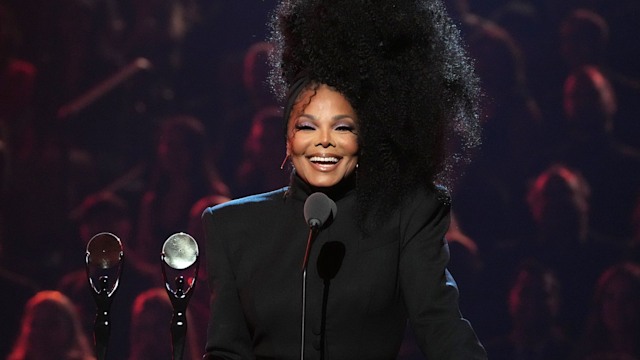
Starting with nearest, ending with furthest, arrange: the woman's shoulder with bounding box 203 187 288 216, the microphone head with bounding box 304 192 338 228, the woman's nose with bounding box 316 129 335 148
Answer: the microphone head with bounding box 304 192 338 228 < the woman's nose with bounding box 316 129 335 148 < the woman's shoulder with bounding box 203 187 288 216

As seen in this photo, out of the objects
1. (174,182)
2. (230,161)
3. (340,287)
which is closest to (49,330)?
(174,182)

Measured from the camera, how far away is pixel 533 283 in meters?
3.44

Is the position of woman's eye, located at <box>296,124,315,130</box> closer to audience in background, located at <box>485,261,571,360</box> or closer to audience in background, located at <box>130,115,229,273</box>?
audience in background, located at <box>130,115,229,273</box>

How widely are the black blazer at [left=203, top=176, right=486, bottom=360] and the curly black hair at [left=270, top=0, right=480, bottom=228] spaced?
73mm

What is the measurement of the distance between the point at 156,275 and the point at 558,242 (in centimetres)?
147

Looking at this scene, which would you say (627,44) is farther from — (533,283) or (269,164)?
(269,164)

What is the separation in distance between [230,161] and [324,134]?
1283mm

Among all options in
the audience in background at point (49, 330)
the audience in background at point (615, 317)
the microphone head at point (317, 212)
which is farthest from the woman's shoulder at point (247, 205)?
the audience in background at point (615, 317)

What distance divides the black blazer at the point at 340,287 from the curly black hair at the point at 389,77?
0.24ft

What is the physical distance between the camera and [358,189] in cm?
227

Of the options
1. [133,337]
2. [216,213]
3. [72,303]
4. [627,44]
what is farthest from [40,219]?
[627,44]

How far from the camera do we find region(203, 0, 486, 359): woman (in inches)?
85.8

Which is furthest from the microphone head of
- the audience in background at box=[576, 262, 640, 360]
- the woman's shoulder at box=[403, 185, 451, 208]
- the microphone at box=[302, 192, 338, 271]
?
the audience in background at box=[576, 262, 640, 360]

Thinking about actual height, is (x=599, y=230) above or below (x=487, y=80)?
below
